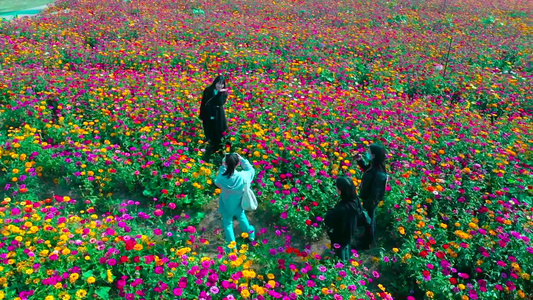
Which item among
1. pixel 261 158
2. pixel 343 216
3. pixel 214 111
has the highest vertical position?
pixel 214 111

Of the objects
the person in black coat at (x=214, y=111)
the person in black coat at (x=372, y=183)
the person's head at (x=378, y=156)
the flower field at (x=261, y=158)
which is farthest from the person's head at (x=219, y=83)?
the person's head at (x=378, y=156)

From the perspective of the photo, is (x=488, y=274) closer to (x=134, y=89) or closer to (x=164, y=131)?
(x=164, y=131)

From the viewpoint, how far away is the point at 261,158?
5.69 m

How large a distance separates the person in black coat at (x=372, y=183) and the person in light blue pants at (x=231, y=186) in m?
1.24

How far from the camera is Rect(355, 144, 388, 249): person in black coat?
4066 millimetres

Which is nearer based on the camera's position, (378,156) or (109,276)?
(109,276)

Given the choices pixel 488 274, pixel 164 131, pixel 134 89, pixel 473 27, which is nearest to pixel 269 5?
pixel 473 27

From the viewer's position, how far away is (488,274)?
4.04 m

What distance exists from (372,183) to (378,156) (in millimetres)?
302

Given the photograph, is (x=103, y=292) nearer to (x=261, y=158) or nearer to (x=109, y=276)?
(x=109, y=276)

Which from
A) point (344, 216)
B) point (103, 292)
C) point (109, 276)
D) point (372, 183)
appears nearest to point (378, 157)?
point (372, 183)

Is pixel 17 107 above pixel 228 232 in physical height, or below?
above

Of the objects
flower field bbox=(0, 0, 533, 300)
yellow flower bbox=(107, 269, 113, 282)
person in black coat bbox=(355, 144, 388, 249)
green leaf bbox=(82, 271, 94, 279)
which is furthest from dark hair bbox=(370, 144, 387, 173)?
green leaf bbox=(82, 271, 94, 279)

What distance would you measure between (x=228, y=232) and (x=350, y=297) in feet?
4.73
